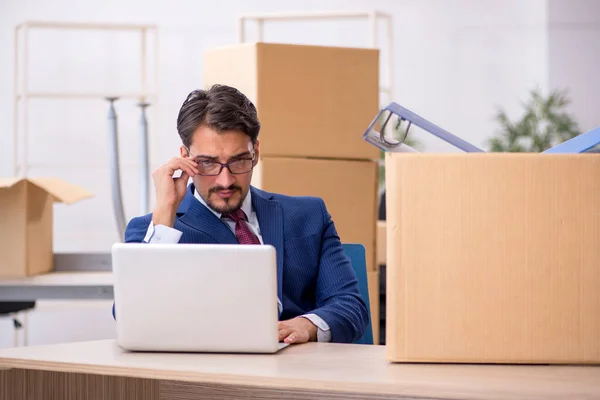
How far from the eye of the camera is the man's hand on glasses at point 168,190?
1714mm

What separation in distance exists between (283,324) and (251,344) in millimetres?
244

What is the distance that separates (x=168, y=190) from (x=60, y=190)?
4.50ft

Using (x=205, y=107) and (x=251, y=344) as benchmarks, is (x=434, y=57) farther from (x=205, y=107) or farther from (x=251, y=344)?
(x=251, y=344)

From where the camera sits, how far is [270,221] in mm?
1861

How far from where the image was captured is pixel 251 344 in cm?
132

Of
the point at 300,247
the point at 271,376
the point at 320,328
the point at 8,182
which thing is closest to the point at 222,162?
the point at 300,247

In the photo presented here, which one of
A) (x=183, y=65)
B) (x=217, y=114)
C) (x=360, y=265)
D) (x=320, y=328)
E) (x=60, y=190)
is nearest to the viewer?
(x=320, y=328)

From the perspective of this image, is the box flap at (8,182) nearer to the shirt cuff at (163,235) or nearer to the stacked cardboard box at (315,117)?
the stacked cardboard box at (315,117)

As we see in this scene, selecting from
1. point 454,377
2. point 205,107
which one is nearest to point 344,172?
point 205,107

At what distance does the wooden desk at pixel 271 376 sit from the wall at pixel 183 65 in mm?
4489

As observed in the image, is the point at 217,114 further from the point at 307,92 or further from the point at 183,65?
the point at 183,65

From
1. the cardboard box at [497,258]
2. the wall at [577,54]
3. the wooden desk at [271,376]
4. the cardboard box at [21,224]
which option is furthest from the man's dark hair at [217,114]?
the wall at [577,54]

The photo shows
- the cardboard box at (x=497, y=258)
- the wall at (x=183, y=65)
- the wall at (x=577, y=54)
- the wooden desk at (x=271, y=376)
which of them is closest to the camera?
the wooden desk at (x=271, y=376)

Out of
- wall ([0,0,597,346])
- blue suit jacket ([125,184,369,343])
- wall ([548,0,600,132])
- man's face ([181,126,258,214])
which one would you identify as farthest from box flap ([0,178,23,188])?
wall ([548,0,600,132])
